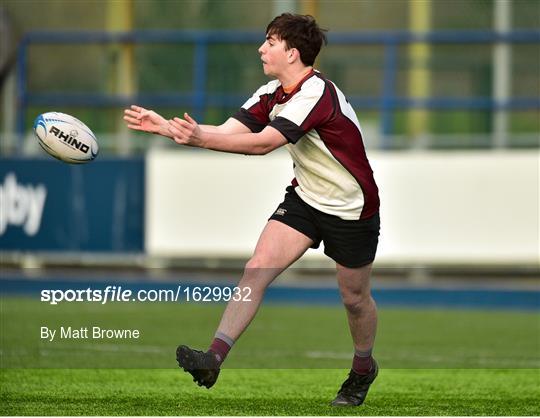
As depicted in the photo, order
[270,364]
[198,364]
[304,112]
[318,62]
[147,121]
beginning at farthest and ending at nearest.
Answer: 1. [318,62]
2. [270,364]
3. [304,112]
4. [147,121]
5. [198,364]

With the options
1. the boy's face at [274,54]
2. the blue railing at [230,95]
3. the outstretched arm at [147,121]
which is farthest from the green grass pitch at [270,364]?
the blue railing at [230,95]

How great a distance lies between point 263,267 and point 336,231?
463 mm

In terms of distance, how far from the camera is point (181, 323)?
12875mm

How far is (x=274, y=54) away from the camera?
24.3ft

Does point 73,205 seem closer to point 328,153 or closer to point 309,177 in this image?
point 309,177

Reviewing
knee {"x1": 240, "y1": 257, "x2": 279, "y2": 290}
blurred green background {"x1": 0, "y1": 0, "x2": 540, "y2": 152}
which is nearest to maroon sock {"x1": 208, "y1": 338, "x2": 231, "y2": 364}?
knee {"x1": 240, "y1": 257, "x2": 279, "y2": 290}

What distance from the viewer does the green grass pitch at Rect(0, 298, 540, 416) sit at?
25.4ft

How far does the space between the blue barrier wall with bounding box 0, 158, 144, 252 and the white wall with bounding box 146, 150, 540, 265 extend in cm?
26

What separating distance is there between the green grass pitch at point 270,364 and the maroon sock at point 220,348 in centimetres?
41

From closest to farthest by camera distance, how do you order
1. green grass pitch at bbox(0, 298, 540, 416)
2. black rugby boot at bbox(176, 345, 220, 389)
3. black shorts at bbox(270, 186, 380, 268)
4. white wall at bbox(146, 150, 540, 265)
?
black rugby boot at bbox(176, 345, 220, 389), black shorts at bbox(270, 186, 380, 268), green grass pitch at bbox(0, 298, 540, 416), white wall at bbox(146, 150, 540, 265)

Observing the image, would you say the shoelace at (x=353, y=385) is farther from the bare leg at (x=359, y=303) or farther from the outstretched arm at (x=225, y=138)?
the outstretched arm at (x=225, y=138)

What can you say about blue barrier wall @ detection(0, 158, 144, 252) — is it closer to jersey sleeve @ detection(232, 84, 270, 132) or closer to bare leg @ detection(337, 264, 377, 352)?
jersey sleeve @ detection(232, 84, 270, 132)

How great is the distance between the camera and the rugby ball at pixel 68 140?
25.4 feet

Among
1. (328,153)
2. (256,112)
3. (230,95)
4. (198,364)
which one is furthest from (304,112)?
(230,95)
